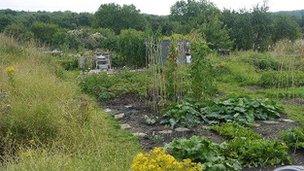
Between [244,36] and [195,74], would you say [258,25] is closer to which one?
[244,36]

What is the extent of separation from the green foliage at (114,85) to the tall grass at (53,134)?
2003 millimetres

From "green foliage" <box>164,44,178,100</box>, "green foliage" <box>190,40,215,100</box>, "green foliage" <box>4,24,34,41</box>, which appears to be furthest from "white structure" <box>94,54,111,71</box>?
"green foliage" <box>190,40,215,100</box>

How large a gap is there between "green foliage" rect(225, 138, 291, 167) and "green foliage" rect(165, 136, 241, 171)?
221 millimetres

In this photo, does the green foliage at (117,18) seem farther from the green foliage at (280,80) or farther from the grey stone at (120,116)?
the grey stone at (120,116)

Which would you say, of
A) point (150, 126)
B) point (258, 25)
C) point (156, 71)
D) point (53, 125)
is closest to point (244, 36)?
point (258, 25)

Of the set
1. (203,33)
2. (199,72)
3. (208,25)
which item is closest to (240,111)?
(199,72)

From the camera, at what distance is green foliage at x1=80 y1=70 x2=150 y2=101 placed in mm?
9641

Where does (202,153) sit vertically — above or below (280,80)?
above

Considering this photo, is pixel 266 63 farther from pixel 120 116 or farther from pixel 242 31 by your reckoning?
pixel 242 31

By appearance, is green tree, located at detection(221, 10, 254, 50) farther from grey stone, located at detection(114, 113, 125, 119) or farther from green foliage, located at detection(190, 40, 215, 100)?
grey stone, located at detection(114, 113, 125, 119)

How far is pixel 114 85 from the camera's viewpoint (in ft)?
33.8

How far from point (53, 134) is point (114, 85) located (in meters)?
4.63

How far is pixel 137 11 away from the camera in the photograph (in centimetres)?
5469

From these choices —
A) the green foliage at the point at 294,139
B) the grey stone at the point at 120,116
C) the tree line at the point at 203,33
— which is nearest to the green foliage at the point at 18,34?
the tree line at the point at 203,33
